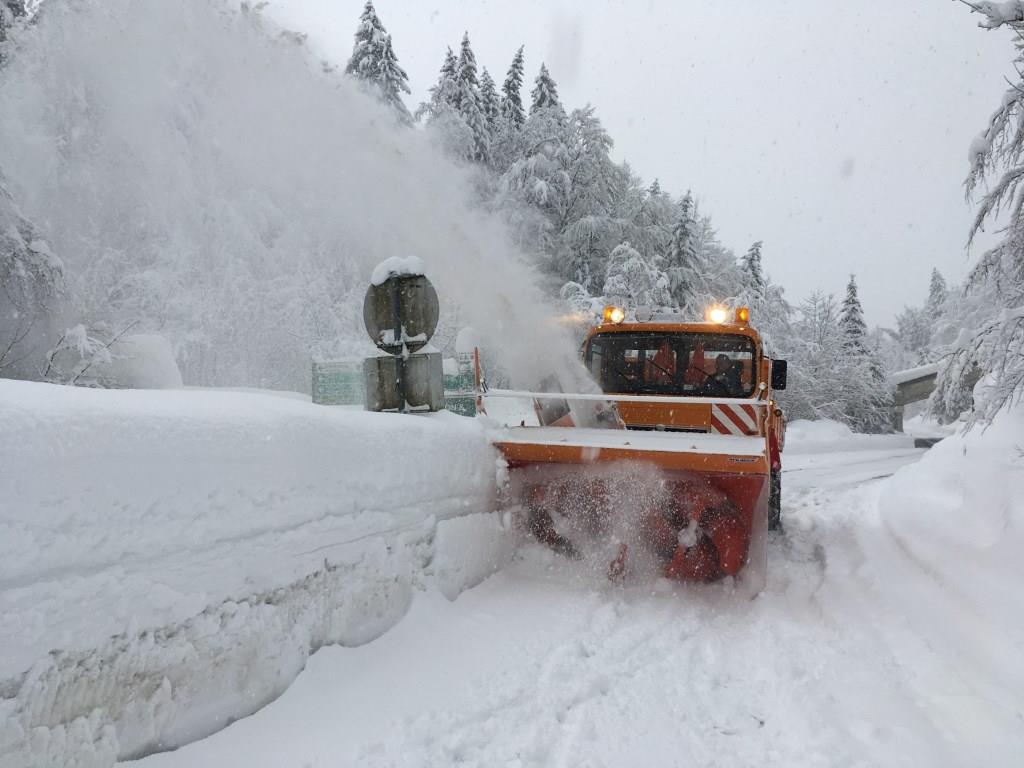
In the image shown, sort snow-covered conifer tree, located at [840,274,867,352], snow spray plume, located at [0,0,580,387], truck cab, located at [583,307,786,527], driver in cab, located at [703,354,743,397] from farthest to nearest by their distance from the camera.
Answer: snow-covered conifer tree, located at [840,274,867,352] → snow spray plume, located at [0,0,580,387] → driver in cab, located at [703,354,743,397] → truck cab, located at [583,307,786,527]

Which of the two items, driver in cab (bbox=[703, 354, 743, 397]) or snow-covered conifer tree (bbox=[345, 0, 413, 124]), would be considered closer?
driver in cab (bbox=[703, 354, 743, 397])

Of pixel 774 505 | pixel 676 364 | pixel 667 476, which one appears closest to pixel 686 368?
pixel 676 364

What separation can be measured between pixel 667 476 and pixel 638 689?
2.18 meters

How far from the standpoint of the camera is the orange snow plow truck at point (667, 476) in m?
5.23

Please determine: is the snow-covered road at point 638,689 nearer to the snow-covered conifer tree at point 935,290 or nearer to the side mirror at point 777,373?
the side mirror at point 777,373

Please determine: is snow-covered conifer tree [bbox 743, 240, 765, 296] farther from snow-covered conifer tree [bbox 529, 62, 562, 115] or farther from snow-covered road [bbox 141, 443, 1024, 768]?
snow-covered road [bbox 141, 443, 1024, 768]

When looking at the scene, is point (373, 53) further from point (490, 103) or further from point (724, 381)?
point (724, 381)

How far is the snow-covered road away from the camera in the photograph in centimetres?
282

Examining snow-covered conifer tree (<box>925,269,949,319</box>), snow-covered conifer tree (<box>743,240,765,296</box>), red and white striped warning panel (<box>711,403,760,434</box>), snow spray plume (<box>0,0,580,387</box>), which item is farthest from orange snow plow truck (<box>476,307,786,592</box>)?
snow-covered conifer tree (<box>925,269,949,319</box>)

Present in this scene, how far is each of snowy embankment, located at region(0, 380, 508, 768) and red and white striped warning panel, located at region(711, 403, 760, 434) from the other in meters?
3.96

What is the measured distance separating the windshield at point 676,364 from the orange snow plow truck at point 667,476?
2cm

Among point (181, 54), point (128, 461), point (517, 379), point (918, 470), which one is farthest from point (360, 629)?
point (918, 470)

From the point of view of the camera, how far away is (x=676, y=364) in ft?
23.4

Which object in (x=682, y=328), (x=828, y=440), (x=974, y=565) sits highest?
(x=682, y=328)
